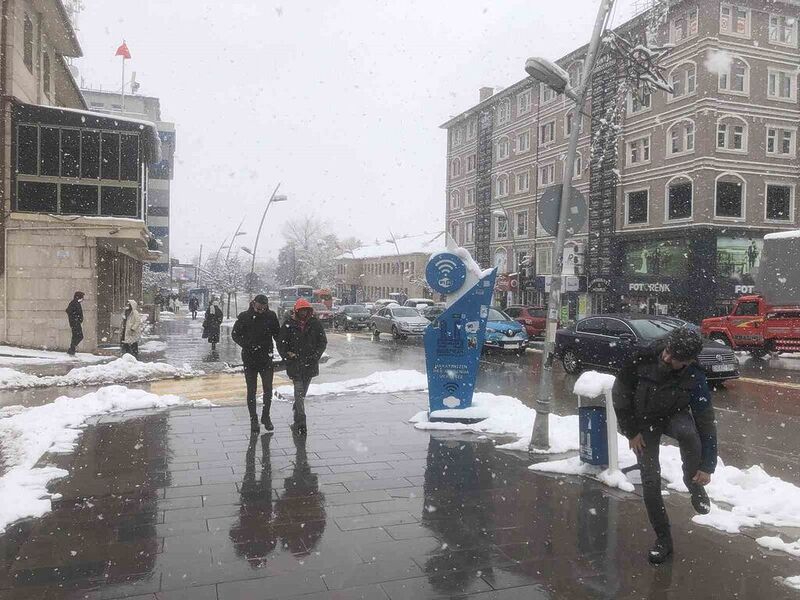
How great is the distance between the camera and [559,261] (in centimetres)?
769

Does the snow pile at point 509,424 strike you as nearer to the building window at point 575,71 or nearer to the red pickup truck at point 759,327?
the red pickup truck at point 759,327

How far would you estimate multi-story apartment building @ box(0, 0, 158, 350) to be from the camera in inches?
723

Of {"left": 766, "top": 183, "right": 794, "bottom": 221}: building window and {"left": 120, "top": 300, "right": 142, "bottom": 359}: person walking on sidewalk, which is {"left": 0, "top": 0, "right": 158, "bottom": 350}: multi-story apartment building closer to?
{"left": 120, "top": 300, "right": 142, "bottom": 359}: person walking on sidewalk

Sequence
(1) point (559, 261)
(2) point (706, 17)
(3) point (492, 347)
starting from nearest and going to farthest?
(1) point (559, 261), (3) point (492, 347), (2) point (706, 17)

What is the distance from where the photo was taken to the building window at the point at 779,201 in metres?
34.8

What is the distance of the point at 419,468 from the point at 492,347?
14973mm

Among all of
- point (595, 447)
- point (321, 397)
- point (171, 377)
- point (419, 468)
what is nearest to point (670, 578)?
point (595, 447)

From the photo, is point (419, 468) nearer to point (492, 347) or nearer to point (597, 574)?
point (597, 574)

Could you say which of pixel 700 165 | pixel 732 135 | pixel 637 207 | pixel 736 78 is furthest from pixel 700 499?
pixel 637 207

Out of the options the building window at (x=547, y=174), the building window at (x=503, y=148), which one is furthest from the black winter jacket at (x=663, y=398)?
the building window at (x=503, y=148)

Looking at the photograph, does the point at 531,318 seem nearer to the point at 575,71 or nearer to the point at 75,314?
the point at 75,314

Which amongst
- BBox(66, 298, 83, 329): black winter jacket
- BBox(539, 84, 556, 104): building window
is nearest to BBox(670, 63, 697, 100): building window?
BBox(539, 84, 556, 104): building window

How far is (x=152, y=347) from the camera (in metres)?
21.6

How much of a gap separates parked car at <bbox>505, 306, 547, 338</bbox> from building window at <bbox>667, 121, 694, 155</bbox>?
13.5 metres
